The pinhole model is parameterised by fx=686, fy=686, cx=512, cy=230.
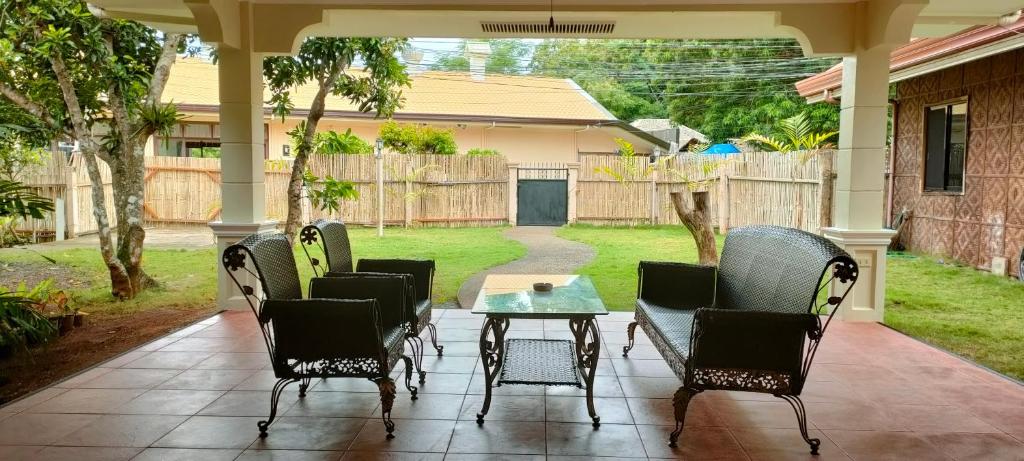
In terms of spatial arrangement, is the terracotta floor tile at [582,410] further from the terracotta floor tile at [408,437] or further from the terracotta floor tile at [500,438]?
the terracotta floor tile at [408,437]

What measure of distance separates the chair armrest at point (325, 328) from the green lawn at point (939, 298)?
3.96 m

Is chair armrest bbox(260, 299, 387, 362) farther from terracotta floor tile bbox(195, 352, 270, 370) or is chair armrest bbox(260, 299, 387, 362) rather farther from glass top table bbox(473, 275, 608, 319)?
terracotta floor tile bbox(195, 352, 270, 370)

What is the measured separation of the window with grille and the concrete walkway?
489 cm

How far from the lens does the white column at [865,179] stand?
565 cm

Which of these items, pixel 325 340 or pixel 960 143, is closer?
pixel 325 340

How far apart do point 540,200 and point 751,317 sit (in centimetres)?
1108

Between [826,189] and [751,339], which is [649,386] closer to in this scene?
[751,339]

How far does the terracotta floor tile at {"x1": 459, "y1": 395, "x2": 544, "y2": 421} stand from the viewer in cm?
348

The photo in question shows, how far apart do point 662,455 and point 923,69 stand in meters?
7.66

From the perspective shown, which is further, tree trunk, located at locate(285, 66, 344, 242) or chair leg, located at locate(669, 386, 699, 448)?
tree trunk, located at locate(285, 66, 344, 242)

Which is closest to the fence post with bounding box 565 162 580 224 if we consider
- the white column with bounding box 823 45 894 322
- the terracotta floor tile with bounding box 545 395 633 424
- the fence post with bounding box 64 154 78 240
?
the white column with bounding box 823 45 894 322

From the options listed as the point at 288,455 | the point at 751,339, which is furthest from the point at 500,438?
the point at 751,339

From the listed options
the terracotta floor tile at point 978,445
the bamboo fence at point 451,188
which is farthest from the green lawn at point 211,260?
the terracotta floor tile at point 978,445

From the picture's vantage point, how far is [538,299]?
4.03 metres
